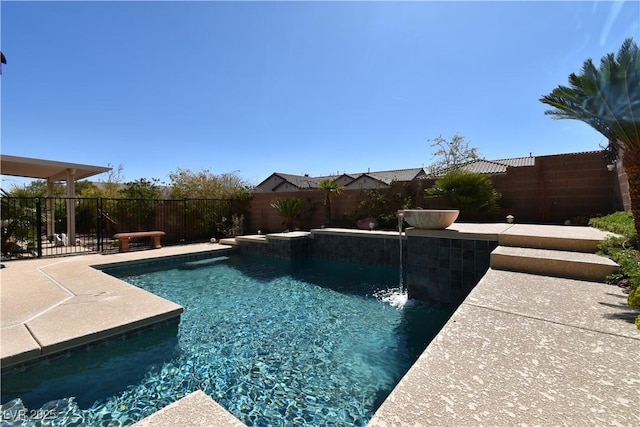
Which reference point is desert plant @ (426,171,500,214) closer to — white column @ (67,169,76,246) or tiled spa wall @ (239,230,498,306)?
tiled spa wall @ (239,230,498,306)

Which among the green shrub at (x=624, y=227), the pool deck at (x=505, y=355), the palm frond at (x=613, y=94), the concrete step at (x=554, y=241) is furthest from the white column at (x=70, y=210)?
the green shrub at (x=624, y=227)

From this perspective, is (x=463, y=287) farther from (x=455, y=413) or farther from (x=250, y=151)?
(x=250, y=151)

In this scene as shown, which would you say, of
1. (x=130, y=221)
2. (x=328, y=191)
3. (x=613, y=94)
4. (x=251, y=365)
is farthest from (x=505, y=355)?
(x=130, y=221)

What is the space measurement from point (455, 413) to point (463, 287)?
422 centimetres

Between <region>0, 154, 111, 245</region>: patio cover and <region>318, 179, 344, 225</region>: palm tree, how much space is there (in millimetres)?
8164

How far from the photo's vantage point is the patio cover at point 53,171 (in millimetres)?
9238

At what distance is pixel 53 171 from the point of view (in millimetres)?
11094

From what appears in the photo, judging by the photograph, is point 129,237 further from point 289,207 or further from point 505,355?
point 505,355

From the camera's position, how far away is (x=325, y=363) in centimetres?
340

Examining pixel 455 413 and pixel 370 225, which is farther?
pixel 370 225

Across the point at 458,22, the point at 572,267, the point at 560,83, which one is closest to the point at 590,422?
the point at 572,267

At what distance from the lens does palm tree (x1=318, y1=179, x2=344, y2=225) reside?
12148mm

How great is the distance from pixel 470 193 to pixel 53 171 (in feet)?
49.8

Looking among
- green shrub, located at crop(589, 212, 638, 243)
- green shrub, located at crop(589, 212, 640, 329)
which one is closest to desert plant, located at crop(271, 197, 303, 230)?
green shrub, located at crop(589, 212, 638, 243)
